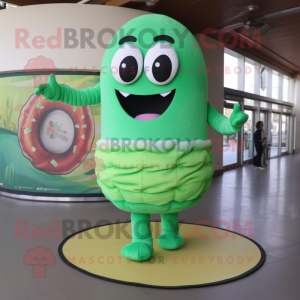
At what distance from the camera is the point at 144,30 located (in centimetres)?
277

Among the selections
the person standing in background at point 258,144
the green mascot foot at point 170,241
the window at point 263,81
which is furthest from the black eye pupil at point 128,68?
the window at point 263,81

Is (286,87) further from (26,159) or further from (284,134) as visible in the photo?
(26,159)

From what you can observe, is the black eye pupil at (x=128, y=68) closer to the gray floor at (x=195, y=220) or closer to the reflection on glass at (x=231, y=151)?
the gray floor at (x=195, y=220)

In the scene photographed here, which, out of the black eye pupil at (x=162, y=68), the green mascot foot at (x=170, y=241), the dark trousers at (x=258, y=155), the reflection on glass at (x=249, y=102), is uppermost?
the reflection on glass at (x=249, y=102)

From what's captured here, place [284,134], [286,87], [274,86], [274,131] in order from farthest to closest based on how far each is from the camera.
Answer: [284,134] → [286,87] → [274,131] → [274,86]

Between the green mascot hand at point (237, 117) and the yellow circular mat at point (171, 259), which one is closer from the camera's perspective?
the green mascot hand at point (237, 117)

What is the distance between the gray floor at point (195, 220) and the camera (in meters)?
2.54

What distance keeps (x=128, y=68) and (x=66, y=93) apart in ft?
2.18

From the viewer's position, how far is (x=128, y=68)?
267 centimetres

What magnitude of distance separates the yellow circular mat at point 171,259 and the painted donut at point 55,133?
6.47 ft

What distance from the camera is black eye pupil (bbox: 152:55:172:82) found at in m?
2.63

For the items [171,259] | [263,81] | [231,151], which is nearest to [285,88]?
[263,81]

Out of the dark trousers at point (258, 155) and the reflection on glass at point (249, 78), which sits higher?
the reflection on glass at point (249, 78)

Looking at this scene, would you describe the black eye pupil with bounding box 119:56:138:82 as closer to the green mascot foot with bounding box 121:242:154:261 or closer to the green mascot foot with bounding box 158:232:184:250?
the green mascot foot with bounding box 121:242:154:261
